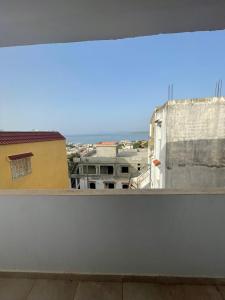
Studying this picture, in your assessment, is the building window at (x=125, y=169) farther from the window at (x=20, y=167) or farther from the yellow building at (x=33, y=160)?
the window at (x=20, y=167)

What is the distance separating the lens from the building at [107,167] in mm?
1495

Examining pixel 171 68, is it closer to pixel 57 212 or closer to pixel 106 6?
pixel 106 6

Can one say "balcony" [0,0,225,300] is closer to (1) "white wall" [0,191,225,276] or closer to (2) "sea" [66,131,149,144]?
(1) "white wall" [0,191,225,276]

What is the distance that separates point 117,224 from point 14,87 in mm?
1362

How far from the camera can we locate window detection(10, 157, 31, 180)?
1.55 meters

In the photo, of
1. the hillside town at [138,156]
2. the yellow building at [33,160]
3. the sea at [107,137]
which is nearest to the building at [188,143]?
the hillside town at [138,156]

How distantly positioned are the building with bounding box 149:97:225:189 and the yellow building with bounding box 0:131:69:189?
1009 mm

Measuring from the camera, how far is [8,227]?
1168 mm

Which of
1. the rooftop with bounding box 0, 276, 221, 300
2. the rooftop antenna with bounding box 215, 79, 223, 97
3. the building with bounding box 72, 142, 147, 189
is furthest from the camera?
the building with bounding box 72, 142, 147, 189

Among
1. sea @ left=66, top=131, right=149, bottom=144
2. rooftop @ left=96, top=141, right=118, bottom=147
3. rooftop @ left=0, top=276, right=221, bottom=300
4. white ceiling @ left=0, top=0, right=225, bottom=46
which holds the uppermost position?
white ceiling @ left=0, top=0, right=225, bottom=46

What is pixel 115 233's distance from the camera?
112cm

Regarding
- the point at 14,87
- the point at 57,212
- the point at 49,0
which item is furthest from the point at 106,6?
the point at 57,212

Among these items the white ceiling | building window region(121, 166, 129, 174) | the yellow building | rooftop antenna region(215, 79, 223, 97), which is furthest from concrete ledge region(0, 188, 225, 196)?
the white ceiling

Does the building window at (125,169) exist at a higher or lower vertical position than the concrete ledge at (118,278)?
higher
